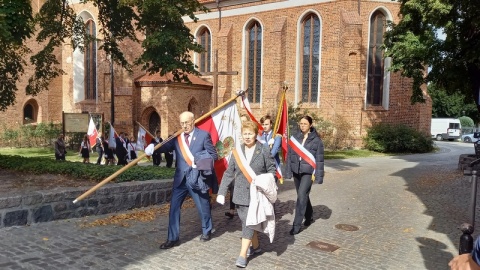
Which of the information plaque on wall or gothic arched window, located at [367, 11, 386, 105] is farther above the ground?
gothic arched window, located at [367, 11, 386, 105]

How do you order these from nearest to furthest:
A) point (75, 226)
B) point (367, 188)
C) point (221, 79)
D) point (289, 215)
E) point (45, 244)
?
point (45, 244) → point (75, 226) → point (289, 215) → point (367, 188) → point (221, 79)

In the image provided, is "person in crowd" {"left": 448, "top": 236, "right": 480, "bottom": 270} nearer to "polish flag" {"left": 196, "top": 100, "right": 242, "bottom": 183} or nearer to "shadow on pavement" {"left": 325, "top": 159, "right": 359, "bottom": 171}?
"polish flag" {"left": 196, "top": 100, "right": 242, "bottom": 183}

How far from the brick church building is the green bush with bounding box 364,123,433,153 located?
2.57 feet

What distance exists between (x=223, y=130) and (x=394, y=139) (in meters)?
19.1

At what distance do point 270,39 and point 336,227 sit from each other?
21299 millimetres

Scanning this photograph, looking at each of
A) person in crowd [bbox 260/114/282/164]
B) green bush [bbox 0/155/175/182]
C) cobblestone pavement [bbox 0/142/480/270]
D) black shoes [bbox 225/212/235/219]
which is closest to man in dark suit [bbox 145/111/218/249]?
cobblestone pavement [bbox 0/142/480/270]

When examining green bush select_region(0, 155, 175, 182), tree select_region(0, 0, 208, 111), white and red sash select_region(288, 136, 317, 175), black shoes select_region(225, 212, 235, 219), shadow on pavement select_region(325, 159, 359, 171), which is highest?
tree select_region(0, 0, 208, 111)

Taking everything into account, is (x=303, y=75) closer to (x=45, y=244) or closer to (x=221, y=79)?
(x=221, y=79)

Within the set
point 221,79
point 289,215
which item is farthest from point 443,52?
point 221,79

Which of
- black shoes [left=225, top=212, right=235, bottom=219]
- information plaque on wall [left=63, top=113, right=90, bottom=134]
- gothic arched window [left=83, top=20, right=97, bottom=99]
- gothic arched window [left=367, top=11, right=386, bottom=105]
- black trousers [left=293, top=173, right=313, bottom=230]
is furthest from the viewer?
gothic arched window [left=83, top=20, right=97, bottom=99]

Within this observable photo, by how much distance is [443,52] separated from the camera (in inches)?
520

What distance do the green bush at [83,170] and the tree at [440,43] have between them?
856 cm

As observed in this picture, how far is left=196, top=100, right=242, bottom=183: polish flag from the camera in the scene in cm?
657

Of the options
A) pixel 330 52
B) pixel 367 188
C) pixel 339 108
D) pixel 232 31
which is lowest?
pixel 367 188
